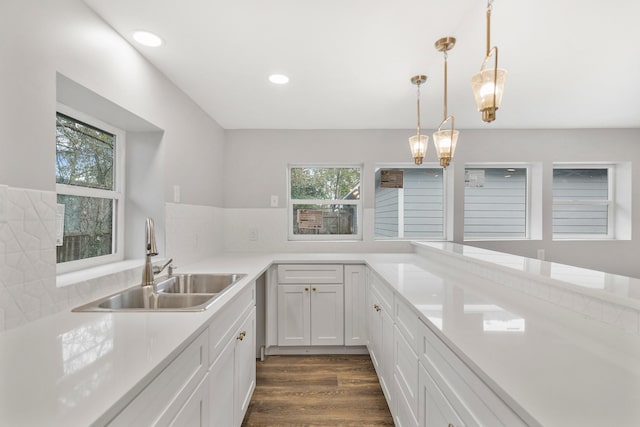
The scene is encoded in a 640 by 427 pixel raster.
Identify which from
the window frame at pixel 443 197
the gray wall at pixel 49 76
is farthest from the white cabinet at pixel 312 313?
the gray wall at pixel 49 76

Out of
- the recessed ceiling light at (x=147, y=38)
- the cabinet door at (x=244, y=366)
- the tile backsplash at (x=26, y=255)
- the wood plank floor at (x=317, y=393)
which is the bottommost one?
the wood plank floor at (x=317, y=393)

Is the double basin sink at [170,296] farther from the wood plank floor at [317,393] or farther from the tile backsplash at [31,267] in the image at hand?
the wood plank floor at [317,393]

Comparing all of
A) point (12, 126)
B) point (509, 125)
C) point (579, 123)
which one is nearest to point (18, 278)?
point (12, 126)

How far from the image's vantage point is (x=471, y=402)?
0.86 m

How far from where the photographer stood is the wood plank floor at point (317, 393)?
1.95 metres

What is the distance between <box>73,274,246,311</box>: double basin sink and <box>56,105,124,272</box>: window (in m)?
0.34

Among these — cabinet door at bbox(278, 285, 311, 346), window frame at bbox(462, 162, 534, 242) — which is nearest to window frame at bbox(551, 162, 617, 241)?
window frame at bbox(462, 162, 534, 242)

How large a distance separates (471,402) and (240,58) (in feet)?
6.72

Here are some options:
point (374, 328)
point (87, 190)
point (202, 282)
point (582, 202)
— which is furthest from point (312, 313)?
point (582, 202)

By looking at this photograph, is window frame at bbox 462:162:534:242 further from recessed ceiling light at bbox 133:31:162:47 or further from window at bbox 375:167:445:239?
recessed ceiling light at bbox 133:31:162:47

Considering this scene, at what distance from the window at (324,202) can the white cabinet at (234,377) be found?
1.58 metres

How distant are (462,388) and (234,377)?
3.95 feet

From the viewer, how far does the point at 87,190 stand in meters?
1.76

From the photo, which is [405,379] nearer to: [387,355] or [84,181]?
[387,355]
